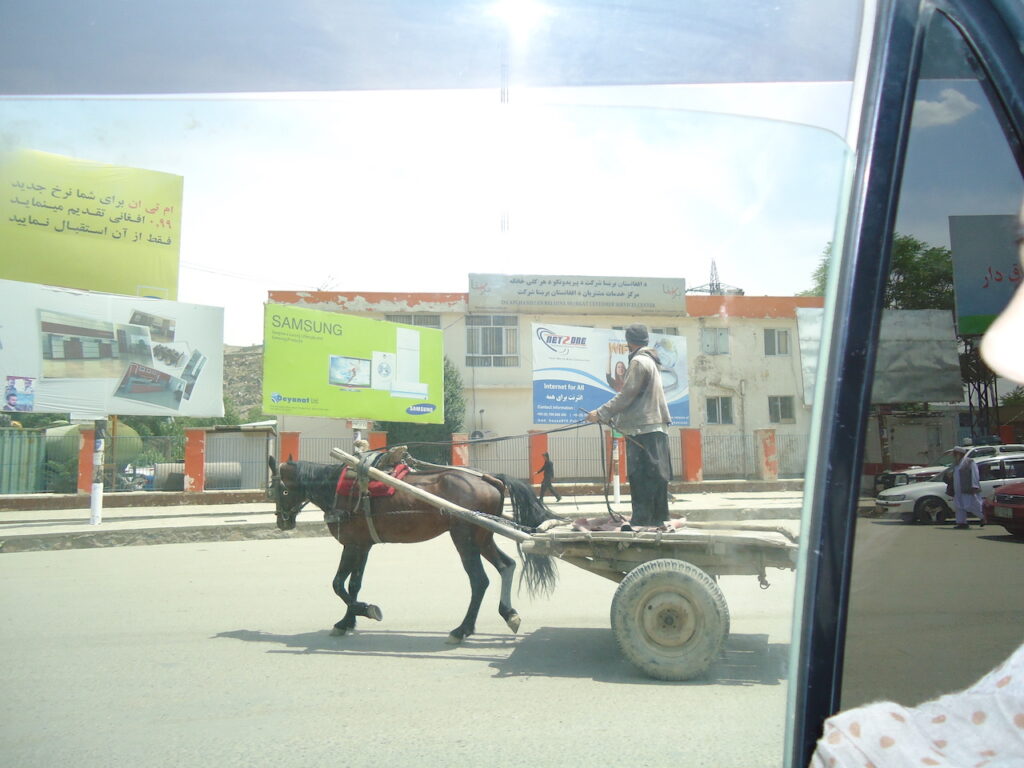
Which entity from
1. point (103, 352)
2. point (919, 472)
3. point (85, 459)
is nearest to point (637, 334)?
point (919, 472)

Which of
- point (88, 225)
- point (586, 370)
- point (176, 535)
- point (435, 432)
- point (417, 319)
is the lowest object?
point (176, 535)

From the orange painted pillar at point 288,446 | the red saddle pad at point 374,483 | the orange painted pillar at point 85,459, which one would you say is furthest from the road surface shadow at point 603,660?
the orange painted pillar at point 85,459

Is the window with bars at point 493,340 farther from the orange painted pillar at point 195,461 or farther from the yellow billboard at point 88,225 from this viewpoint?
the orange painted pillar at point 195,461

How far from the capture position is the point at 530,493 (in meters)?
2.82

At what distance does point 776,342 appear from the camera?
174cm

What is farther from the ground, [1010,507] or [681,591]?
[1010,507]

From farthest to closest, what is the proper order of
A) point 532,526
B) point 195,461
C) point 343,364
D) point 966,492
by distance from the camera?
point 195,461 → point 532,526 → point 343,364 → point 966,492

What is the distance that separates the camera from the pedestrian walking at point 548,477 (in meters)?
2.56

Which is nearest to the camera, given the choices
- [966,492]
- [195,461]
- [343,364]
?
[966,492]

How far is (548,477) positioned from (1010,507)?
1572 mm

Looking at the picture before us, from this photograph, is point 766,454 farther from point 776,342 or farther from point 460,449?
point 460,449

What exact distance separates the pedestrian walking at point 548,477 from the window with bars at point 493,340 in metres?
0.48

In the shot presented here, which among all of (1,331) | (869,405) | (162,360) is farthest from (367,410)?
(869,405)

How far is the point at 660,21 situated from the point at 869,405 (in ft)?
3.12
